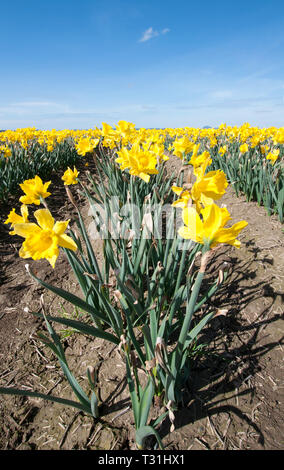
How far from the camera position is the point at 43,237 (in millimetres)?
1112

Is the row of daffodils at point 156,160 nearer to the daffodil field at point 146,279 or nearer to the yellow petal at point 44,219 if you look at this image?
the daffodil field at point 146,279

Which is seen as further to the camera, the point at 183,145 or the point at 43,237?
the point at 183,145

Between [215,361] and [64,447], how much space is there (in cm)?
99

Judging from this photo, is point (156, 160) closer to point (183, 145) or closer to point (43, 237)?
point (183, 145)

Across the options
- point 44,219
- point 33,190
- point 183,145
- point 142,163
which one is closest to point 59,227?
point 44,219

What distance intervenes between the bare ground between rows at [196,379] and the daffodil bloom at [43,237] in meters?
0.41

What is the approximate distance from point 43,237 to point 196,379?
4.12 feet

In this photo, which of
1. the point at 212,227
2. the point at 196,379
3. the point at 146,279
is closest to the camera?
the point at 212,227

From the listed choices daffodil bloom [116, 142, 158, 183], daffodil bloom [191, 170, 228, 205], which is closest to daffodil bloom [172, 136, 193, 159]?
daffodil bloom [116, 142, 158, 183]

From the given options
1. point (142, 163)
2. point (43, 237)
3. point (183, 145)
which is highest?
point (183, 145)

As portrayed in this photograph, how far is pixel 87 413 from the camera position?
1.35 metres

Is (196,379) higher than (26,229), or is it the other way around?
(26,229)

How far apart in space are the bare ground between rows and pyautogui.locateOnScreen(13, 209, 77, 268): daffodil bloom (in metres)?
0.41

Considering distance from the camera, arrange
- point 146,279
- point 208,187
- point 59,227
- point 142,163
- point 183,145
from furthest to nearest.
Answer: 1. point 183,145
2. point 142,163
3. point 146,279
4. point 208,187
5. point 59,227
